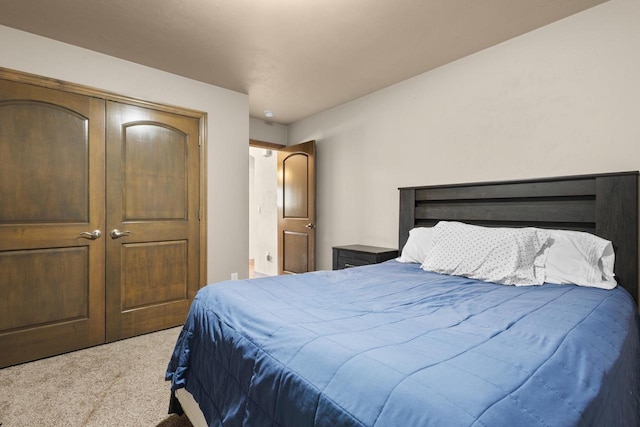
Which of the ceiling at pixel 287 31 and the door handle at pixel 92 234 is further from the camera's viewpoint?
the door handle at pixel 92 234

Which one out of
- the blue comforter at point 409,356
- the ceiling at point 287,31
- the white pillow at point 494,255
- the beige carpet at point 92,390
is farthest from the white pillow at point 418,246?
the beige carpet at point 92,390

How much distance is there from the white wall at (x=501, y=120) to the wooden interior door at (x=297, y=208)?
0.37 meters

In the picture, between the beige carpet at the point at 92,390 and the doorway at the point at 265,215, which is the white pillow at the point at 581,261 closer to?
the beige carpet at the point at 92,390

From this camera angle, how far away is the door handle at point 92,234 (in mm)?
2580

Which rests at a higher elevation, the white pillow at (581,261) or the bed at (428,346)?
the white pillow at (581,261)

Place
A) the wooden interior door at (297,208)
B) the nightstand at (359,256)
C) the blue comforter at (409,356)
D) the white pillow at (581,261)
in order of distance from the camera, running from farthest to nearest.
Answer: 1. the wooden interior door at (297,208)
2. the nightstand at (359,256)
3. the white pillow at (581,261)
4. the blue comforter at (409,356)

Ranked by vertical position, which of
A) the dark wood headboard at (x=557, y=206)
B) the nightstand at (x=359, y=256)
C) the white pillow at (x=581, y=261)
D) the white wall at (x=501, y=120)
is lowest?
the nightstand at (x=359, y=256)

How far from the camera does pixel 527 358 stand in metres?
0.87

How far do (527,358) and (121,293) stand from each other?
9.77 feet

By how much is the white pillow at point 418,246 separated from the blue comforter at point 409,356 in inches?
31.3

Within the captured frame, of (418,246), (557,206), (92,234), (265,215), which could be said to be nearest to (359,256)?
(418,246)

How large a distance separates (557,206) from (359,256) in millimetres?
1659

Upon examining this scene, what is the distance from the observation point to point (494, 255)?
201 centimetres

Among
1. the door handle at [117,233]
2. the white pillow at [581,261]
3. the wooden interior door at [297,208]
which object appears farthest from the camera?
the wooden interior door at [297,208]
